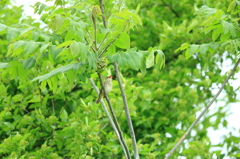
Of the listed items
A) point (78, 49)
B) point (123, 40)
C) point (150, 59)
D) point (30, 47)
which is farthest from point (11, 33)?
point (150, 59)

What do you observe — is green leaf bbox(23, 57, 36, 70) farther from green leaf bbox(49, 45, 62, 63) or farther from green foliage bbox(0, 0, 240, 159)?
green leaf bbox(49, 45, 62, 63)

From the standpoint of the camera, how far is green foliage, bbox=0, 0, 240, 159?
232cm

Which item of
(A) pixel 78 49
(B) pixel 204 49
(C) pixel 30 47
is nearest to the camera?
(A) pixel 78 49

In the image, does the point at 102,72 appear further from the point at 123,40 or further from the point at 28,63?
the point at 28,63

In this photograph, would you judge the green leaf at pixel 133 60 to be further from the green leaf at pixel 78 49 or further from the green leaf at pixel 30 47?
the green leaf at pixel 30 47

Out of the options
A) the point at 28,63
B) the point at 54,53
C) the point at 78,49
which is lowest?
the point at 28,63

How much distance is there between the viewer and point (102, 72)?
2.34 m

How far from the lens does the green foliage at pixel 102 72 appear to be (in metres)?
2.32

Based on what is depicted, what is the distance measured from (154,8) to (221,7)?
1540 millimetres

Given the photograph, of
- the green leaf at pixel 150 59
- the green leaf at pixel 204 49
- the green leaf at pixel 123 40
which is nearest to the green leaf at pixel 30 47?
the green leaf at pixel 123 40

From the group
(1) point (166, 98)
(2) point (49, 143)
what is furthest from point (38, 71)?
(1) point (166, 98)

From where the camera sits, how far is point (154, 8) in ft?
16.8

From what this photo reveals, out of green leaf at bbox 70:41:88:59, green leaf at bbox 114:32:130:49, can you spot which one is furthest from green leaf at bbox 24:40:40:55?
green leaf at bbox 114:32:130:49

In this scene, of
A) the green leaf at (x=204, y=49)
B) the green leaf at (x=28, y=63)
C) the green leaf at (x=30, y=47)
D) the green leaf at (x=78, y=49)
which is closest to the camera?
the green leaf at (x=78, y=49)
